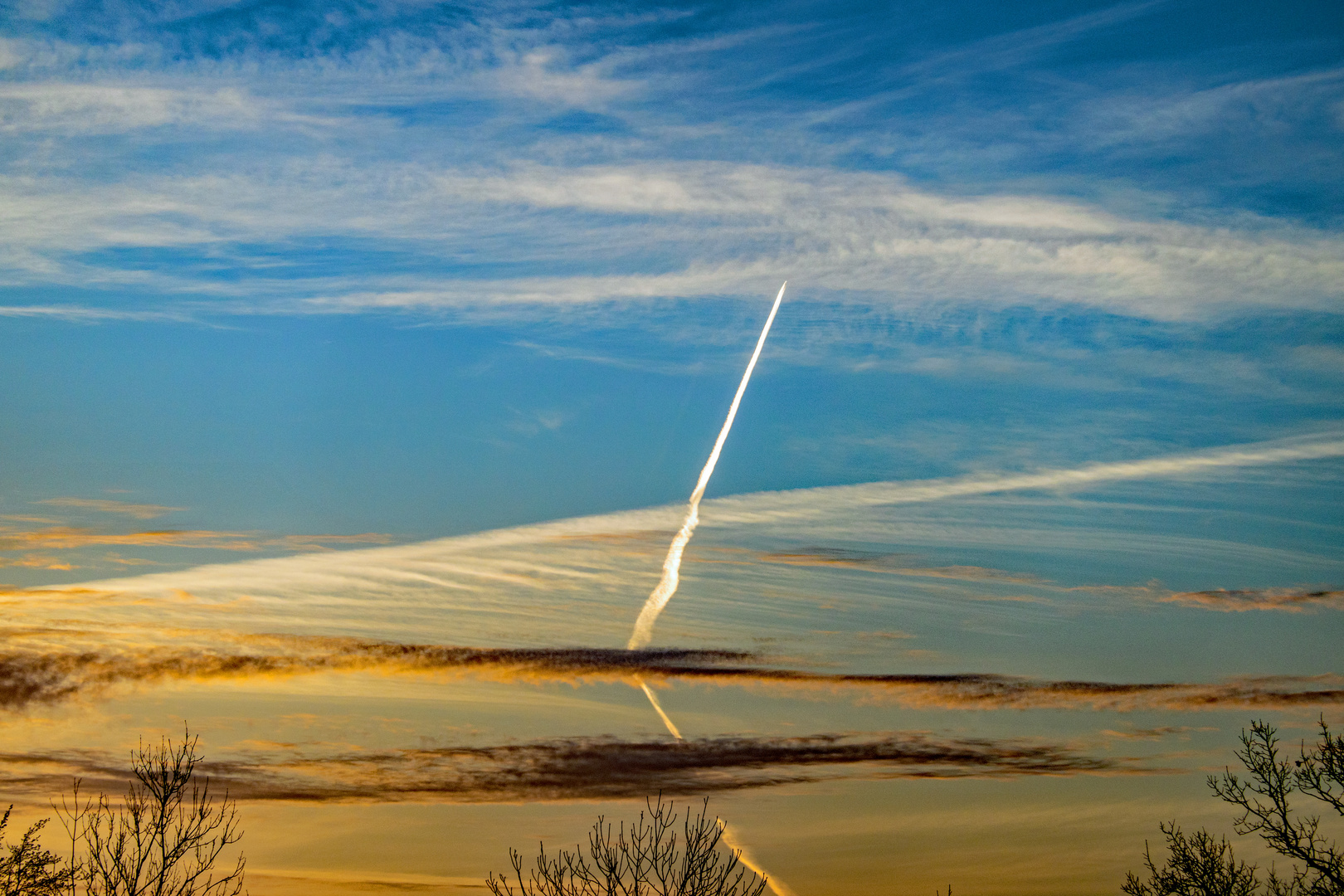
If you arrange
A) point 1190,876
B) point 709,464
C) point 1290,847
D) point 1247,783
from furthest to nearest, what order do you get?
point 709,464 < point 1190,876 < point 1247,783 < point 1290,847

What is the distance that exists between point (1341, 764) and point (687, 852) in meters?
16.7

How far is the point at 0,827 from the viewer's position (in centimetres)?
2320

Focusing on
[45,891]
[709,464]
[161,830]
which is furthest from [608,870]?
[709,464]

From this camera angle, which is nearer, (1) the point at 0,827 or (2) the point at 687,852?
(1) the point at 0,827

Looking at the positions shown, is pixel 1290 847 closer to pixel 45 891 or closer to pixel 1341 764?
pixel 1341 764

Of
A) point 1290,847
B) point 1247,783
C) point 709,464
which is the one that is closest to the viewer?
point 1290,847

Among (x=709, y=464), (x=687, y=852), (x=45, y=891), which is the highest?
(x=709, y=464)

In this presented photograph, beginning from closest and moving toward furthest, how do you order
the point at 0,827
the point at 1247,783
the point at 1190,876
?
the point at 0,827, the point at 1247,783, the point at 1190,876

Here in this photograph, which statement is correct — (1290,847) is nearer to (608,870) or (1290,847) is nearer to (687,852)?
(687,852)

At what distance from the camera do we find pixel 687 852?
29641 millimetres

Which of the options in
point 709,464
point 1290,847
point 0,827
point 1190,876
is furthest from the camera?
point 709,464

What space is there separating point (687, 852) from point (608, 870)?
219 cm

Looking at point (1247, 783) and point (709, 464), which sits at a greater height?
point (709, 464)

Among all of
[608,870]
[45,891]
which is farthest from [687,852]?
[45,891]
